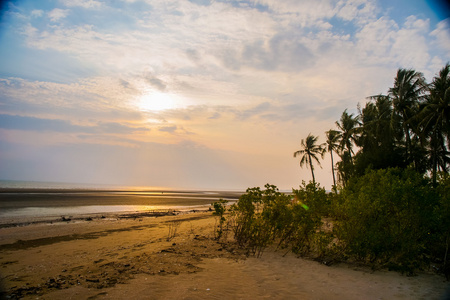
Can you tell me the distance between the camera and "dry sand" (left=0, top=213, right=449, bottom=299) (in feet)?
16.7

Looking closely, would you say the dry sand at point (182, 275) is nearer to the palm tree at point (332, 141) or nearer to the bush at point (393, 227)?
the bush at point (393, 227)

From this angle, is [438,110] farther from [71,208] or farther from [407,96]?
[71,208]

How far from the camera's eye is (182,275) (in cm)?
596

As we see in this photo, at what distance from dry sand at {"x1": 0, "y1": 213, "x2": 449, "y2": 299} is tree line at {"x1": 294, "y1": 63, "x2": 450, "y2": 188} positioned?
1100 cm

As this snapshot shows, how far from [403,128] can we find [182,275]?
31.3 meters

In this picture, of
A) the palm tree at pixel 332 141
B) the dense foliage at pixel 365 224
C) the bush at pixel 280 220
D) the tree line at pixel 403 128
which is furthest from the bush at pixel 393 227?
the palm tree at pixel 332 141

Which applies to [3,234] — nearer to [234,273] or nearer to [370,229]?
[234,273]

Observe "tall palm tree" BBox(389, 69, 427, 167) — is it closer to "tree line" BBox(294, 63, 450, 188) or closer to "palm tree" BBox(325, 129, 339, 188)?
"tree line" BBox(294, 63, 450, 188)

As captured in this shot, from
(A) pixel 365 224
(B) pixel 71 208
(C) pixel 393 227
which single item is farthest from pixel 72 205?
(C) pixel 393 227

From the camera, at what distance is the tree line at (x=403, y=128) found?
20.9 metres

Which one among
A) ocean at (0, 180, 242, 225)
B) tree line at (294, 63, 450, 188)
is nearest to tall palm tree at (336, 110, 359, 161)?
tree line at (294, 63, 450, 188)

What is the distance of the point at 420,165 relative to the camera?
2745 centimetres

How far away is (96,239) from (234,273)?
7.24m

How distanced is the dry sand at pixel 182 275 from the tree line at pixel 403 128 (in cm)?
1100
